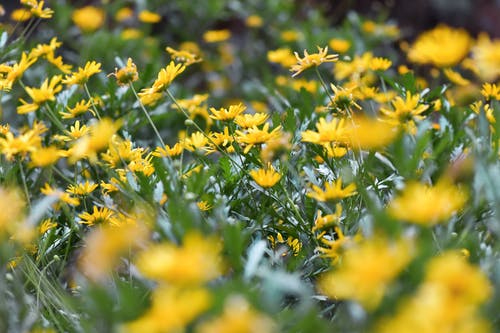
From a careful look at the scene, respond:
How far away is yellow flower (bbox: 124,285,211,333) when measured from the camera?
0.57 m

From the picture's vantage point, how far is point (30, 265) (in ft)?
3.41

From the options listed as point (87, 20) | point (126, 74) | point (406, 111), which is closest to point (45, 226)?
point (126, 74)

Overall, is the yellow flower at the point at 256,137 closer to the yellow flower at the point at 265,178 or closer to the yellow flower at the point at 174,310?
the yellow flower at the point at 265,178

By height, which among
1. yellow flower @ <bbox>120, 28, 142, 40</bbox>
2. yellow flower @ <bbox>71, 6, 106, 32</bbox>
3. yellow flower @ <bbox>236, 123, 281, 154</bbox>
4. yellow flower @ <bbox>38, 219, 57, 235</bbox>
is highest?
yellow flower @ <bbox>236, 123, 281, 154</bbox>

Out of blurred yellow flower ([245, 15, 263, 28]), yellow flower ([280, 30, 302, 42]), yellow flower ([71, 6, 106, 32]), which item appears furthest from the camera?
blurred yellow flower ([245, 15, 263, 28])

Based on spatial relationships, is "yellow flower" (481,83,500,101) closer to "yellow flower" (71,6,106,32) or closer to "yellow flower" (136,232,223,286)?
"yellow flower" (136,232,223,286)

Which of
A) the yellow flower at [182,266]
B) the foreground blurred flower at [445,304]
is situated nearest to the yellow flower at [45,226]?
the yellow flower at [182,266]

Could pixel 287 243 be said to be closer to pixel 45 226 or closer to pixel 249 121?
pixel 249 121

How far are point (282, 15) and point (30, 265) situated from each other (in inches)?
80.8

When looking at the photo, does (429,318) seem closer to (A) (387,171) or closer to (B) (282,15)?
(A) (387,171)

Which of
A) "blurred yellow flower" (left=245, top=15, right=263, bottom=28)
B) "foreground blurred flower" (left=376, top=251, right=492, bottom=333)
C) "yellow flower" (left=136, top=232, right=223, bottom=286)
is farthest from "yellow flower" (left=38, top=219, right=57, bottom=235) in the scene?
"blurred yellow flower" (left=245, top=15, right=263, bottom=28)

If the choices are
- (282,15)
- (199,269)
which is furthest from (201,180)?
(282,15)

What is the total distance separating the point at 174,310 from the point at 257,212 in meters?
0.58

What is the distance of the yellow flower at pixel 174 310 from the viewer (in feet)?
1.87
